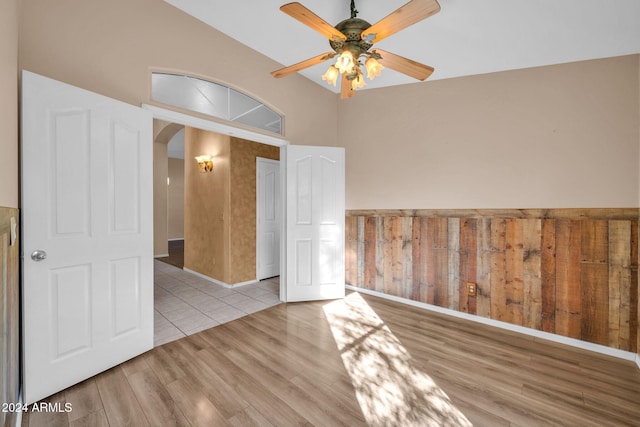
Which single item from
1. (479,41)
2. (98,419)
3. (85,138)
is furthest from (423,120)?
(98,419)

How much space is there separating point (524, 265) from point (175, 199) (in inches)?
411

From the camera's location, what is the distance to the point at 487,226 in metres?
2.92

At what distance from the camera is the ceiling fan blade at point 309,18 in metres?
1.46

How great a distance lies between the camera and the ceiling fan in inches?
58.3

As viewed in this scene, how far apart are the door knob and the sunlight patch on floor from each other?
2175 millimetres

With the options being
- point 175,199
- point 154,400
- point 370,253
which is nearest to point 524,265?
point 370,253

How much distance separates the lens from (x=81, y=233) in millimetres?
1822

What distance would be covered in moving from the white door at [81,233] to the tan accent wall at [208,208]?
203cm

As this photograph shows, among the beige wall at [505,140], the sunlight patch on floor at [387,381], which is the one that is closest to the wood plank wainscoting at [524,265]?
the beige wall at [505,140]

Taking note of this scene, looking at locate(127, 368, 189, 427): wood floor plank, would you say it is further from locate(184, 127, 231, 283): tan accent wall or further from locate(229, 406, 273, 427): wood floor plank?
locate(184, 127, 231, 283): tan accent wall

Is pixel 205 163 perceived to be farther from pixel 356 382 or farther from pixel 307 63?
pixel 356 382

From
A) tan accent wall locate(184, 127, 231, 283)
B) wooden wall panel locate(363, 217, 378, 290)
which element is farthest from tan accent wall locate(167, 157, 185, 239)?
wooden wall panel locate(363, 217, 378, 290)

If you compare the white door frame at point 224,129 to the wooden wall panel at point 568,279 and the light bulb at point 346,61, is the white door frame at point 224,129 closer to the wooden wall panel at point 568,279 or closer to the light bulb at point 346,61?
the light bulb at point 346,61

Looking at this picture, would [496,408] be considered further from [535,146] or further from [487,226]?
[535,146]
